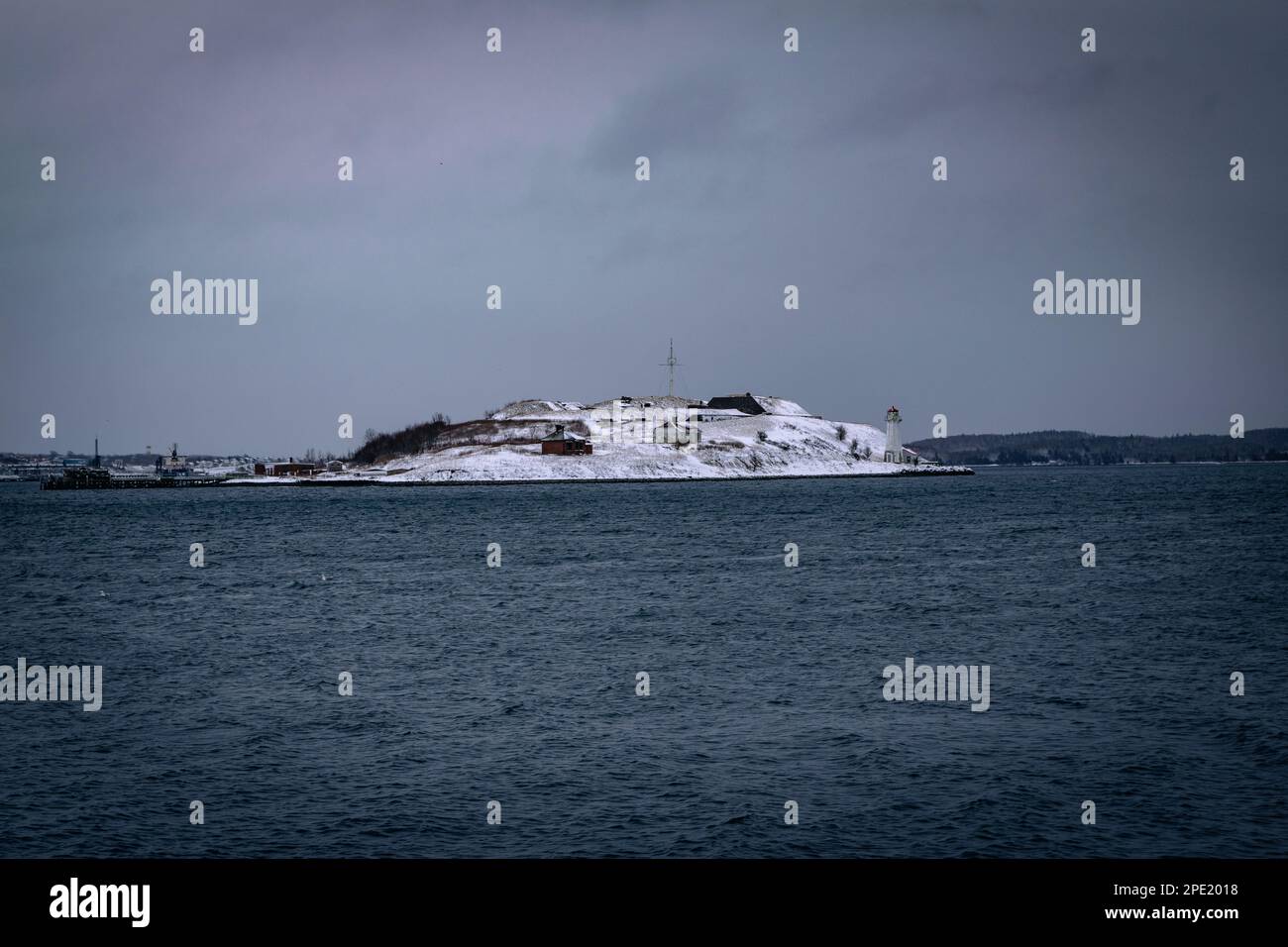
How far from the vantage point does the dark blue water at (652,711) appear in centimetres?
1884

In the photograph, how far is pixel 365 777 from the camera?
21.8m

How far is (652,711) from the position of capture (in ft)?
90.7

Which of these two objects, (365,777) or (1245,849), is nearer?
(1245,849)

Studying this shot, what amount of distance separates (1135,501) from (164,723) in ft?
444

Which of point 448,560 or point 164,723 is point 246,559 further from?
point 164,723

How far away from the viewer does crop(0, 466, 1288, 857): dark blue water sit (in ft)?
61.8

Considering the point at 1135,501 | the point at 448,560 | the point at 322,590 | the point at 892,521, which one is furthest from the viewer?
the point at 1135,501

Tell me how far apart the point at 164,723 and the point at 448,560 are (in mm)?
44685

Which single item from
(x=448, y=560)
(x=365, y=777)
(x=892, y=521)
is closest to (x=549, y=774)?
(x=365, y=777)
